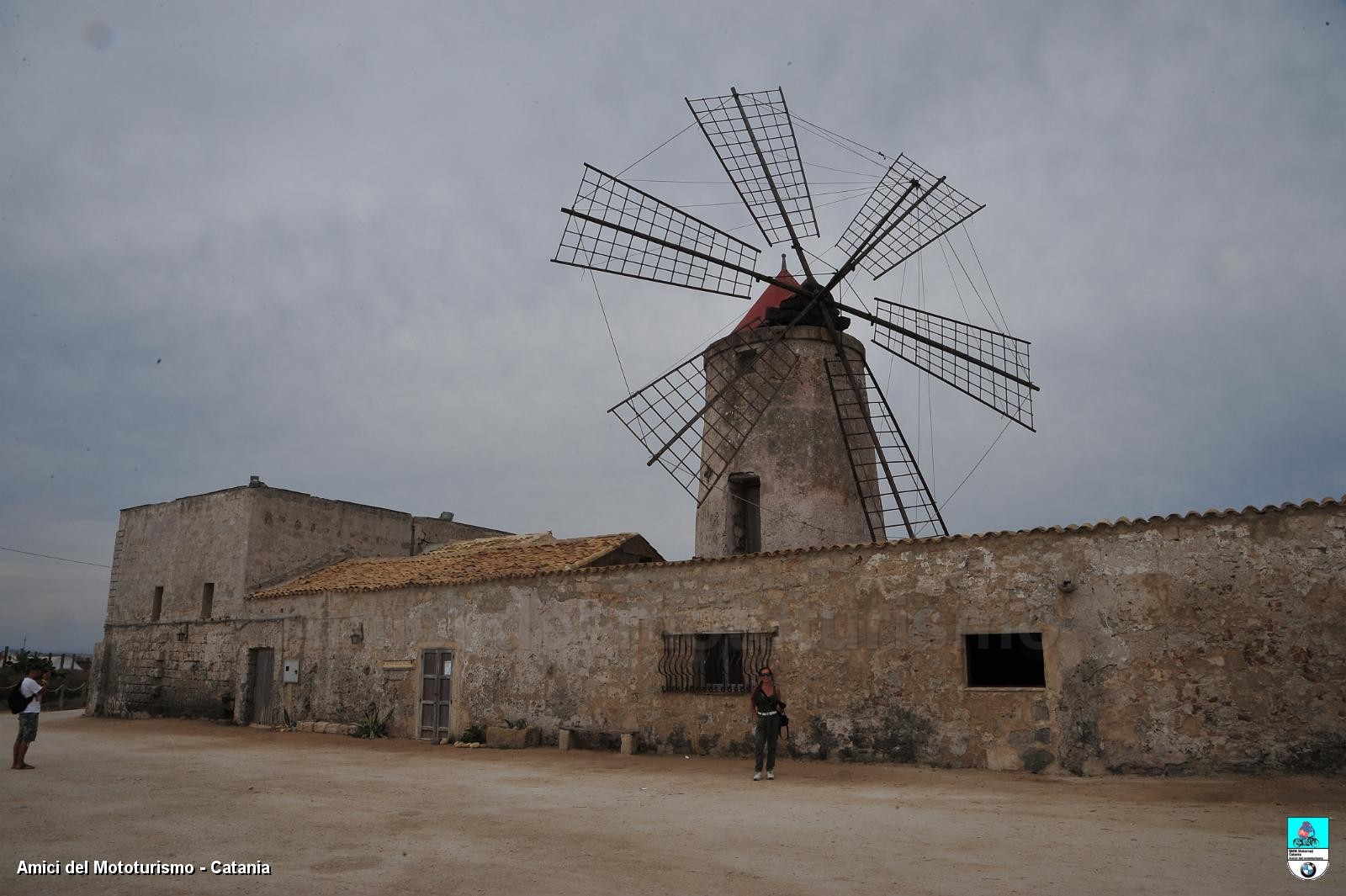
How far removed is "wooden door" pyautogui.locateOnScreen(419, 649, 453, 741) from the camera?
44.6 feet

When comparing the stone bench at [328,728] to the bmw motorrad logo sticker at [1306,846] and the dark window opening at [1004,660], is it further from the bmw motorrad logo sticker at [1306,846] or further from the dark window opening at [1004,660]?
the bmw motorrad logo sticker at [1306,846]

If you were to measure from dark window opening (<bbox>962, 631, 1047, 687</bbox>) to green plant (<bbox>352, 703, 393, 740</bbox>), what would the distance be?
896cm

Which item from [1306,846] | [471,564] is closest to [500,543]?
[471,564]

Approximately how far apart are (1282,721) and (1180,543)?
1667 mm

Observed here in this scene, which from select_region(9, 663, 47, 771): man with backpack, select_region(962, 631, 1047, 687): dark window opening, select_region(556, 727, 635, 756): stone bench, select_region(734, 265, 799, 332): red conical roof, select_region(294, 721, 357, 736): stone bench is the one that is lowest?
select_region(294, 721, 357, 736): stone bench

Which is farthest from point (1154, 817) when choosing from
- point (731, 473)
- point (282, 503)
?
point (282, 503)

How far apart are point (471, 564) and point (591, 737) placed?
477cm

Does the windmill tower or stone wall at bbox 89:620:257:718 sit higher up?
the windmill tower

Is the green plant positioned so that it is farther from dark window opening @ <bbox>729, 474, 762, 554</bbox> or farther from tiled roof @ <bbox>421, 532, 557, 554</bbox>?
dark window opening @ <bbox>729, 474, 762, 554</bbox>

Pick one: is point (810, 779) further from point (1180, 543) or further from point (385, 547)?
point (385, 547)

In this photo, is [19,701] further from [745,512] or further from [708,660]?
[745,512]

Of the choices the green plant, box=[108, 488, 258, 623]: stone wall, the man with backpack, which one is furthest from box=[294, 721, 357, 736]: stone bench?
the man with backpack

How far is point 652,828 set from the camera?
19.9ft

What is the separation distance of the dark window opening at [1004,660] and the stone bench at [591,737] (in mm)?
4307
